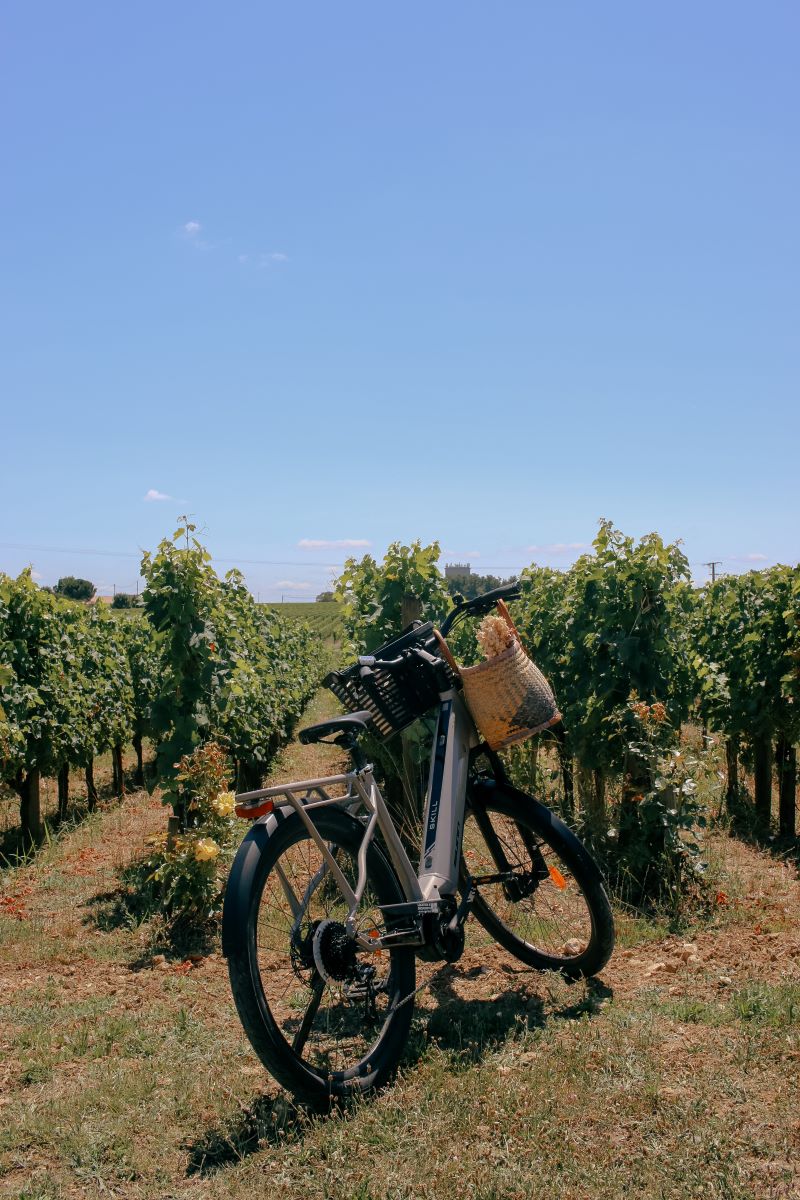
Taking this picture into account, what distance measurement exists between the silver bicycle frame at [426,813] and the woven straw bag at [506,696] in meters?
0.10

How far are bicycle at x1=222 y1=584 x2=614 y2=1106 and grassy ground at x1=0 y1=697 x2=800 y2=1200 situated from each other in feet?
0.63

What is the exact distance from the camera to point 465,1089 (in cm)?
297

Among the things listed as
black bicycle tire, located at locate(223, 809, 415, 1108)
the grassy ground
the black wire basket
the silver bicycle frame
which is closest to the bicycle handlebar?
the black wire basket

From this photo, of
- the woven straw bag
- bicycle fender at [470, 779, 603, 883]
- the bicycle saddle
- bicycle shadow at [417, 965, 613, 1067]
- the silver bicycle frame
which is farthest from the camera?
bicycle fender at [470, 779, 603, 883]

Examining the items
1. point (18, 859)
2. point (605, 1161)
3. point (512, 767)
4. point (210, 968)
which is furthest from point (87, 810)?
point (605, 1161)

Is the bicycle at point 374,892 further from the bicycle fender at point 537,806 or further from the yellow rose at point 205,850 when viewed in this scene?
the yellow rose at point 205,850

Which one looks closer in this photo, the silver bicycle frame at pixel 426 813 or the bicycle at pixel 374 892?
the bicycle at pixel 374 892

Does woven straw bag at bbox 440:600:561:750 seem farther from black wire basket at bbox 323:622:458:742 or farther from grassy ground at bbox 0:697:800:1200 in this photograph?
grassy ground at bbox 0:697:800:1200

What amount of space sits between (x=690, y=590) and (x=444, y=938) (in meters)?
5.03

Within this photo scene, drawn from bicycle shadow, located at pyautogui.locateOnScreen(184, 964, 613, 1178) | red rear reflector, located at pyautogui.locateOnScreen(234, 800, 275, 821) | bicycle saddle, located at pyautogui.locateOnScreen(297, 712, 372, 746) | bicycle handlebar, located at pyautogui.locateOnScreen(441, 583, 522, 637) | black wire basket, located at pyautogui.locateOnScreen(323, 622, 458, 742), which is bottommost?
bicycle shadow, located at pyautogui.locateOnScreen(184, 964, 613, 1178)

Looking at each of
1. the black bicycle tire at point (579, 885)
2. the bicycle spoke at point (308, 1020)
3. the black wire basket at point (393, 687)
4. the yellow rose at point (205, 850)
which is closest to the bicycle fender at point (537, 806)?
the black bicycle tire at point (579, 885)

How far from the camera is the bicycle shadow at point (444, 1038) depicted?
9.12 feet

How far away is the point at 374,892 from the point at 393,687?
30.0 inches

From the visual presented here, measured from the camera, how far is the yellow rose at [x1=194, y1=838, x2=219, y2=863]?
5.02m
